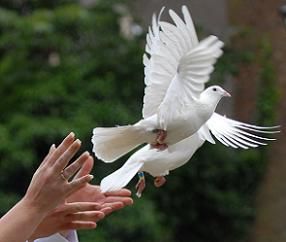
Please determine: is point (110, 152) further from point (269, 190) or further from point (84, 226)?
point (269, 190)

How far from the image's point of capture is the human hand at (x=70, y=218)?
1.62 meters

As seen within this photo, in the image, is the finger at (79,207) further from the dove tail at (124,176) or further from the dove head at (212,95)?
the dove head at (212,95)

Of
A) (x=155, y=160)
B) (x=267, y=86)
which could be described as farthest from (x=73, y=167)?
(x=267, y=86)

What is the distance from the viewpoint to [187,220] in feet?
19.9

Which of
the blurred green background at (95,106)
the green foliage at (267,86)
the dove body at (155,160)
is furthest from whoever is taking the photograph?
the green foliage at (267,86)

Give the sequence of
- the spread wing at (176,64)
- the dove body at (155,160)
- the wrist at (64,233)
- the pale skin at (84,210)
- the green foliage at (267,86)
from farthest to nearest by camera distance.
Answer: the green foliage at (267,86) < the wrist at (64,233) < the pale skin at (84,210) < the dove body at (155,160) < the spread wing at (176,64)

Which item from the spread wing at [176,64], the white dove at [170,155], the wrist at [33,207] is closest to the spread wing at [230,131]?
the white dove at [170,155]

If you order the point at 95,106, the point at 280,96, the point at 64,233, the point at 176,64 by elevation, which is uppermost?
the point at 176,64

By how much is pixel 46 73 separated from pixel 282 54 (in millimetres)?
1561

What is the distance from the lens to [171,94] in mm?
1491

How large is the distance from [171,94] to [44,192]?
0.26 metres

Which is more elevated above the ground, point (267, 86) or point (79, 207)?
point (79, 207)

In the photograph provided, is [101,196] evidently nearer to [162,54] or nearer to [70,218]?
[70,218]

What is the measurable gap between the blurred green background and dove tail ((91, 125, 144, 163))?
3201 mm
